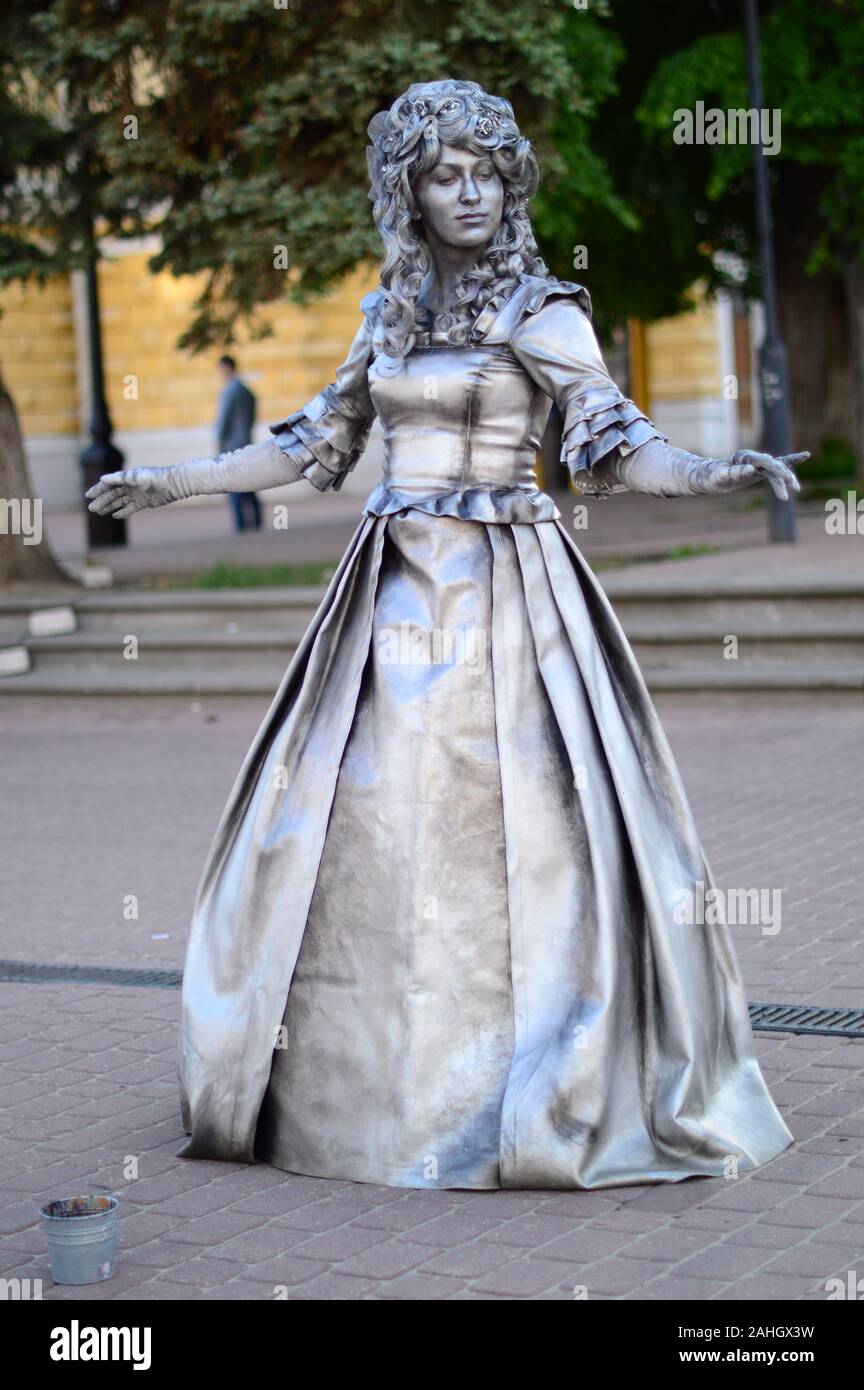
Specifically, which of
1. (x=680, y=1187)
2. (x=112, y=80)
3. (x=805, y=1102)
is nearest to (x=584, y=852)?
(x=680, y=1187)

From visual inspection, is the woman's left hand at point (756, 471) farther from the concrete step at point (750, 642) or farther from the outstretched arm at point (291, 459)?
the concrete step at point (750, 642)

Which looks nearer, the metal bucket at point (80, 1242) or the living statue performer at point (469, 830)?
the metal bucket at point (80, 1242)

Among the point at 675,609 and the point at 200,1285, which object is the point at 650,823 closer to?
the point at 200,1285

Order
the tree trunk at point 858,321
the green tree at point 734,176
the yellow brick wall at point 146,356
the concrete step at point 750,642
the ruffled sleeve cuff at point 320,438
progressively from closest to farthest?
the ruffled sleeve cuff at point 320,438, the concrete step at point 750,642, the green tree at point 734,176, the tree trunk at point 858,321, the yellow brick wall at point 146,356

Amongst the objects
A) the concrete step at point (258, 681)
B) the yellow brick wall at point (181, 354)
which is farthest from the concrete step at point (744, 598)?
the yellow brick wall at point (181, 354)

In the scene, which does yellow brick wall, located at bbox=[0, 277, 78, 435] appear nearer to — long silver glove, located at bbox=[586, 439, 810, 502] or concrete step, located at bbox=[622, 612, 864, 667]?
concrete step, located at bbox=[622, 612, 864, 667]

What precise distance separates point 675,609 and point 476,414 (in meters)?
7.87

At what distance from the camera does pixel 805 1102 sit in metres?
4.88

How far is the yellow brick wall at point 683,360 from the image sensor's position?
33.0 m

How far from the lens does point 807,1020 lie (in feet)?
18.4

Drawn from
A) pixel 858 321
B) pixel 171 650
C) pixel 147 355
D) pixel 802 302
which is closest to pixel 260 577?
pixel 171 650

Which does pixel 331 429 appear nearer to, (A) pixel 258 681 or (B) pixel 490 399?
(B) pixel 490 399

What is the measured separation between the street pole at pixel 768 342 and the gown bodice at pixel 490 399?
1052 cm

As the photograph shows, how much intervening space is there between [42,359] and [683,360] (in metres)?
10.2
